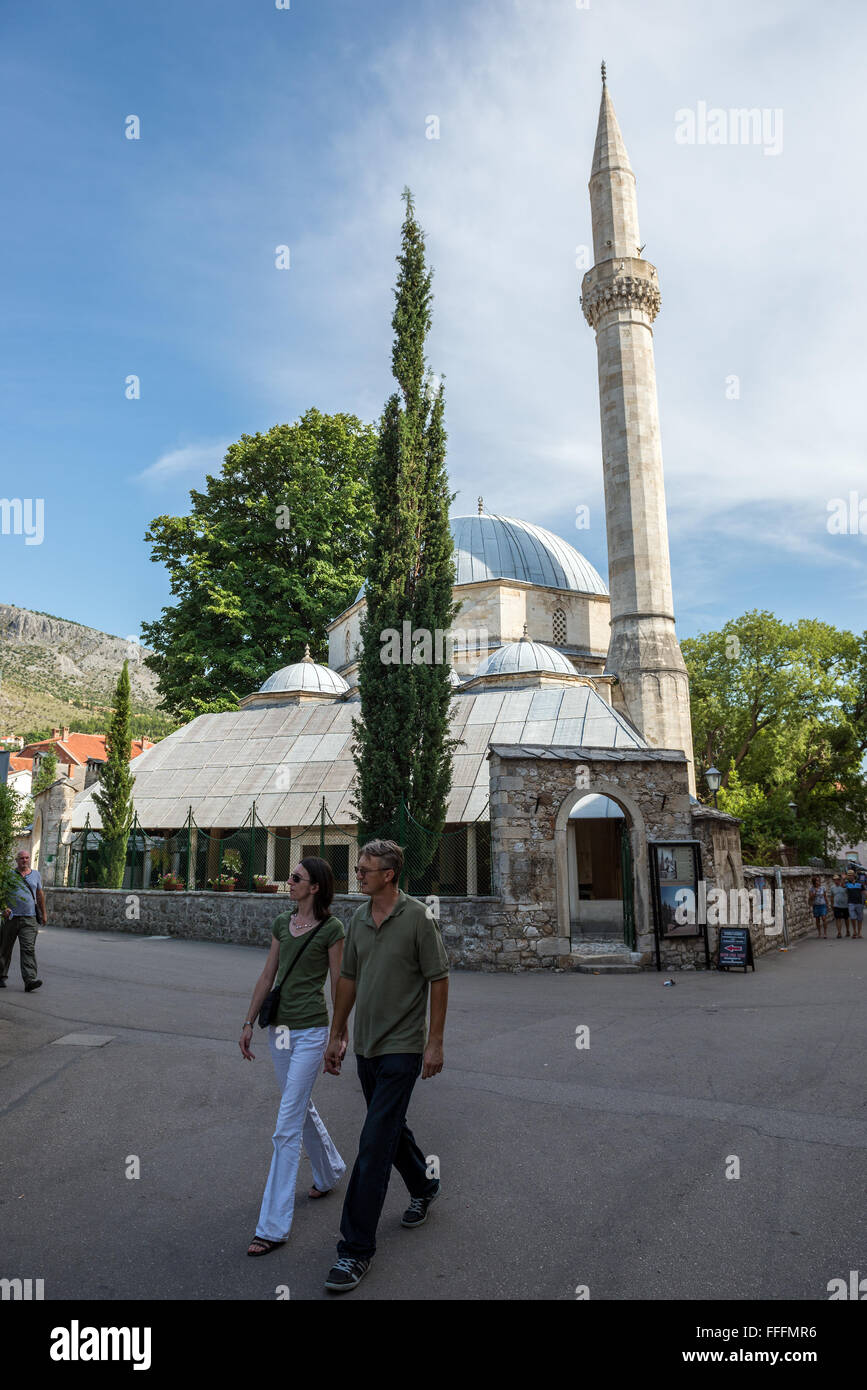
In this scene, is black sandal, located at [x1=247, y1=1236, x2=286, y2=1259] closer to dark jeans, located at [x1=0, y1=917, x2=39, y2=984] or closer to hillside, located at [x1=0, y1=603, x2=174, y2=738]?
dark jeans, located at [x1=0, y1=917, x2=39, y2=984]

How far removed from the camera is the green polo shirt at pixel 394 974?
3.67 metres

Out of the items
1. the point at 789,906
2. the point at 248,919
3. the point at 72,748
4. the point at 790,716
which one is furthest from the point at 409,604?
the point at 72,748

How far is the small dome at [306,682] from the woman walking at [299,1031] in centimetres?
2303

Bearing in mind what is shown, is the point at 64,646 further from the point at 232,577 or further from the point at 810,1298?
the point at 810,1298

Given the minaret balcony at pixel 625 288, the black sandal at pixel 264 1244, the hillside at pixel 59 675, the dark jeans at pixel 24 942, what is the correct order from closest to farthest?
the black sandal at pixel 264 1244, the dark jeans at pixel 24 942, the minaret balcony at pixel 625 288, the hillside at pixel 59 675

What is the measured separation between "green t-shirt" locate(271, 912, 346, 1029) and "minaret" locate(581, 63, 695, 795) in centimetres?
2194

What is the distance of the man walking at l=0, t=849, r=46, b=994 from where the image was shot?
10.1 metres

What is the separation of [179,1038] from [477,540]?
26.4m

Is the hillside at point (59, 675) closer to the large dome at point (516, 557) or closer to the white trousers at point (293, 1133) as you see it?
the large dome at point (516, 557)

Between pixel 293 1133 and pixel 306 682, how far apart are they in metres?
23.9

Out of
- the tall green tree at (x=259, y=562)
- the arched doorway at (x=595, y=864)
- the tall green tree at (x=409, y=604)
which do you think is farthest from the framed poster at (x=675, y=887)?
the tall green tree at (x=259, y=562)

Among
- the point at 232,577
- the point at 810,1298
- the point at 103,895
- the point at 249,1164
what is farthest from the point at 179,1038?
Result: the point at 232,577

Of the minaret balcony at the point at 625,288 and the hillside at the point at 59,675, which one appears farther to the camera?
the hillside at the point at 59,675

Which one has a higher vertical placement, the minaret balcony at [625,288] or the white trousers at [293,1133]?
the minaret balcony at [625,288]
